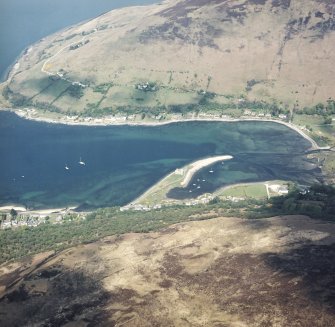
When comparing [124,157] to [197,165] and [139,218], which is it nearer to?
[197,165]

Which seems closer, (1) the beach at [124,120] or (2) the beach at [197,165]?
(2) the beach at [197,165]

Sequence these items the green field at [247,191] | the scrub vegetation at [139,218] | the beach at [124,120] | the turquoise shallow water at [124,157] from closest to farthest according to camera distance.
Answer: the scrub vegetation at [139,218] < the green field at [247,191] < the turquoise shallow water at [124,157] < the beach at [124,120]

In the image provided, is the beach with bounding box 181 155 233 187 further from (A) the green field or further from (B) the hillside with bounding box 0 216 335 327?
(B) the hillside with bounding box 0 216 335 327

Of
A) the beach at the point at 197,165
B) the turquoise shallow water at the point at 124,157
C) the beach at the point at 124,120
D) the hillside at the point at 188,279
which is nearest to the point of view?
the hillside at the point at 188,279

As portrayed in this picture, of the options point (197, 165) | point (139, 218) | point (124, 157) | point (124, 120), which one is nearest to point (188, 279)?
point (139, 218)

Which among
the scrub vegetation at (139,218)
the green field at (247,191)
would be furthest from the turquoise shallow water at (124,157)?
the scrub vegetation at (139,218)

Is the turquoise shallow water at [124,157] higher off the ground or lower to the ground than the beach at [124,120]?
lower

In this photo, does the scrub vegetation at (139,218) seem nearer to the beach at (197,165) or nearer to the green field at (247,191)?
the green field at (247,191)

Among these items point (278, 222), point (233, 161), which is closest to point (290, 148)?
point (233, 161)

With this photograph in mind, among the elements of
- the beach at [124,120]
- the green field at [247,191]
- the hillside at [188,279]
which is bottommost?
the green field at [247,191]

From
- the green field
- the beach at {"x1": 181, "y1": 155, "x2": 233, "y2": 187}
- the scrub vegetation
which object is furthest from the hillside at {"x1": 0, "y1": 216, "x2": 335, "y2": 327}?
the beach at {"x1": 181, "y1": 155, "x2": 233, "y2": 187}
